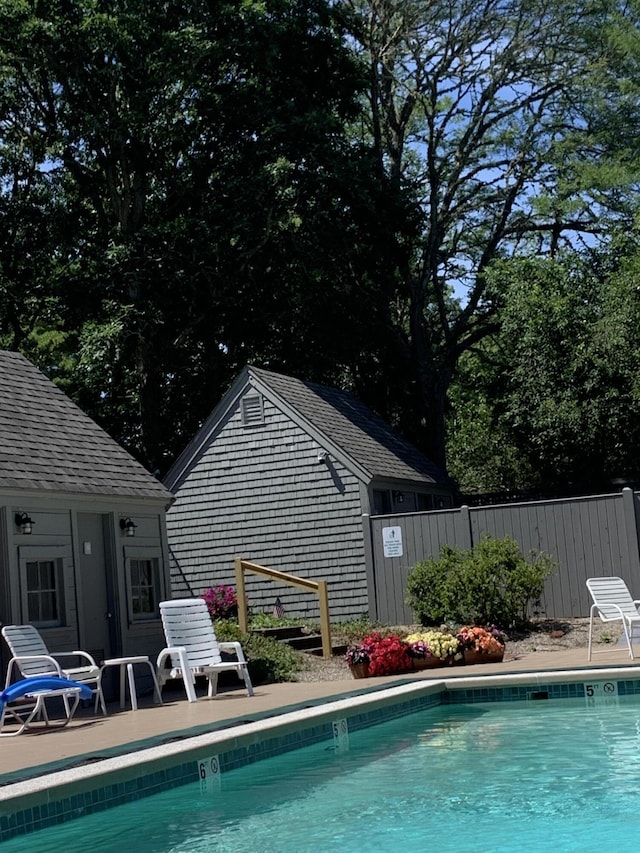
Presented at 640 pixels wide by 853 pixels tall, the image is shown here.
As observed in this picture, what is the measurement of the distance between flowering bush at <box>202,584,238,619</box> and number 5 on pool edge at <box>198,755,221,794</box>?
437 inches

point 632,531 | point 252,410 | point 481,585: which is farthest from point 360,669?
point 252,410

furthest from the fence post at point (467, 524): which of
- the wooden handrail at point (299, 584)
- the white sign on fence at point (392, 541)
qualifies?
the wooden handrail at point (299, 584)

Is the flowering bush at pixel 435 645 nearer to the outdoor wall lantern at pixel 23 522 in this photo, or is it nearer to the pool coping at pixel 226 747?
the pool coping at pixel 226 747

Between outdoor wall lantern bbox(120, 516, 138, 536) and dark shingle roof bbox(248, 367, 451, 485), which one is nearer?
outdoor wall lantern bbox(120, 516, 138, 536)

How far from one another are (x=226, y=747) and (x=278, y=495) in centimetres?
1324

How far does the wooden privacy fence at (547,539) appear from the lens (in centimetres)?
1802

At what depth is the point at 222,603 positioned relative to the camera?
65.2 feet

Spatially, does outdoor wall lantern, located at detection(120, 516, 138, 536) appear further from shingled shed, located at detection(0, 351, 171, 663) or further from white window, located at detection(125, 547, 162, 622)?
white window, located at detection(125, 547, 162, 622)

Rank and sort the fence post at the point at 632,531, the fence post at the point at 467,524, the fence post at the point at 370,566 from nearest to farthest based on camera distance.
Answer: the fence post at the point at 632,531 → the fence post at the point at 467,524 → the fence post at the point at 370,566

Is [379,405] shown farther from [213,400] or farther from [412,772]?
[412,772]

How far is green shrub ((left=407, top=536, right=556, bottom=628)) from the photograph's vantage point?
17031 mm

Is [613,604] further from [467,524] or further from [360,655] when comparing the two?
[467,524]

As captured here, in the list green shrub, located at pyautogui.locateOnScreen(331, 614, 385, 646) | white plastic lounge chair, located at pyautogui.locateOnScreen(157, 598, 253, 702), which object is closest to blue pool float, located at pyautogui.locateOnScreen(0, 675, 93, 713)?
white plastic lounge chair, located at pyautogui.locateOnScreen(157, 598, 253, 702)

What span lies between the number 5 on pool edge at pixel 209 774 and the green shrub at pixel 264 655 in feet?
19.7
